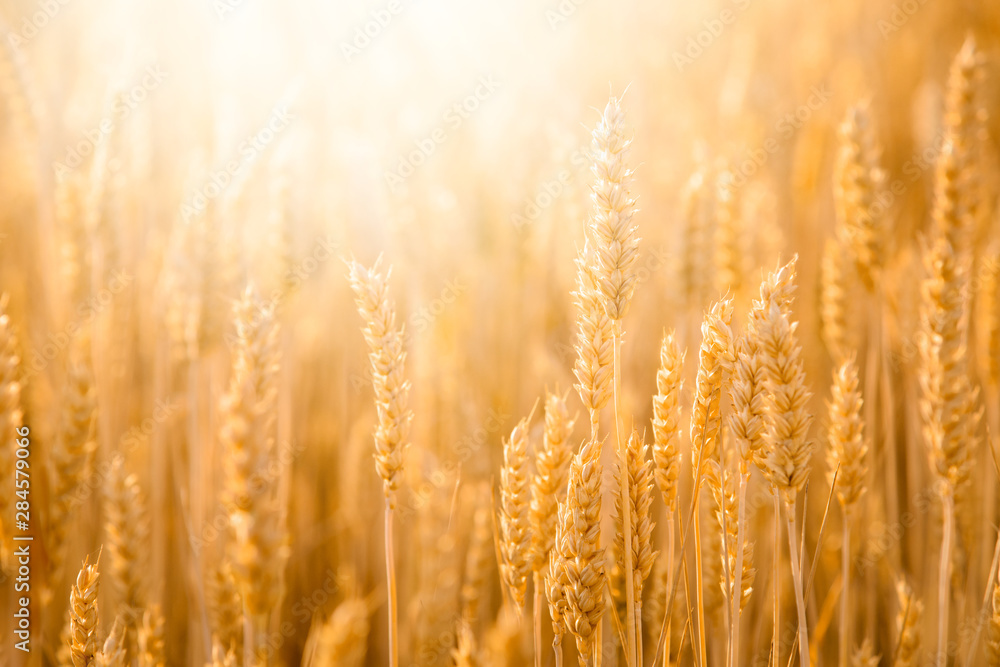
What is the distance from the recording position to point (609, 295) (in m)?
1.01

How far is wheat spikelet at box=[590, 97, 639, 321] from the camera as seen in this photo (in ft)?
3.31

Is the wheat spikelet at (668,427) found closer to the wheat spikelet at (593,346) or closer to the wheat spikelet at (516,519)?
the wheat spikelet at (593,346)

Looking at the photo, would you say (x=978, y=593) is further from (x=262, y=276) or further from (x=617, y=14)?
(x=617, y=14)

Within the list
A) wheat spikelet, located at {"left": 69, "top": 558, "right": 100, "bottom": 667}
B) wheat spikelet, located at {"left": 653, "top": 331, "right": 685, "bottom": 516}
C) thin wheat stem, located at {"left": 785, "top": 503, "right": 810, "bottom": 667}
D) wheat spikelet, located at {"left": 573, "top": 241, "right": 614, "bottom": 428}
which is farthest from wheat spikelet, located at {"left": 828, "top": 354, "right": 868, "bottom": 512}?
wheat spikelet, located at {"left": 69, "top": 558, "right": 100, "bottom": 667}

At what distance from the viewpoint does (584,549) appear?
3.25 ft

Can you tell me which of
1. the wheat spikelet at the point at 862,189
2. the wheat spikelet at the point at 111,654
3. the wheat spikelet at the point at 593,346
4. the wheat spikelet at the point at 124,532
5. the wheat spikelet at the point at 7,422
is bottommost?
the wheat spikelet at the point at 111,654

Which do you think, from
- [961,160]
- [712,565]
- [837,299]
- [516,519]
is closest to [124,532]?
[516,519]

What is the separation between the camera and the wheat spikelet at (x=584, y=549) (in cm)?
99

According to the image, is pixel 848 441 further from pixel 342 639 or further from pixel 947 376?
pixel 342 639

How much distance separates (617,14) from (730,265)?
3.71 meters

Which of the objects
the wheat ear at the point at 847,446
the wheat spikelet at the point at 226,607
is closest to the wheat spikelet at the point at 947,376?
the wheat ear at the point at 847,446

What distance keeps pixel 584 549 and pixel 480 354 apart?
1.66 m

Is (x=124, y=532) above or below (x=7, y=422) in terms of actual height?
below

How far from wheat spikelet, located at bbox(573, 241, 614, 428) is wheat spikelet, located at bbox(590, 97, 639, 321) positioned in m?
0.02
